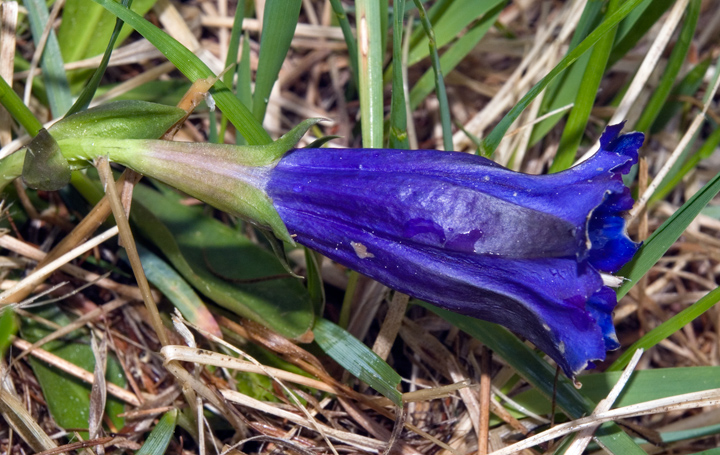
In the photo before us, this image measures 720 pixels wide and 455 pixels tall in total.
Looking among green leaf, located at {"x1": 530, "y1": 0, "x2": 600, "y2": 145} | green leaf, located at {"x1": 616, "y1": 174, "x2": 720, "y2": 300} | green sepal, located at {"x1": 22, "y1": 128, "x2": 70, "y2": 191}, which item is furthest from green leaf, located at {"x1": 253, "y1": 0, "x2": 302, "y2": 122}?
green leaf, located at {"x1": 616, "y1": 174, "x2": 720, "y2": 300}

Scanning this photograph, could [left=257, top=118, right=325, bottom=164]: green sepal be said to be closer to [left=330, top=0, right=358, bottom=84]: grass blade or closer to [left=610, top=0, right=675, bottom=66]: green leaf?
[left=330, top=0, right=358, bottom=84]: grass blade

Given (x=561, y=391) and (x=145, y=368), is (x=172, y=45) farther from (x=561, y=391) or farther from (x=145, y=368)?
(x=561, y=391)

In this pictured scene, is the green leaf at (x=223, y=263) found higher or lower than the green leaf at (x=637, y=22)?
lower

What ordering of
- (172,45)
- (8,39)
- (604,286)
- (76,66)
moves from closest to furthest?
(604,286), (172,45), (8,39), (76,66)

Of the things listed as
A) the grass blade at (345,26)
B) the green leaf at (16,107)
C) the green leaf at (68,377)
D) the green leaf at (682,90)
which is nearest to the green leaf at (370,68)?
the grass blade at (345,26)

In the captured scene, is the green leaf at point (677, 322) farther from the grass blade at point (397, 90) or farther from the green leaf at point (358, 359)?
the grass blade at point (397, 90)

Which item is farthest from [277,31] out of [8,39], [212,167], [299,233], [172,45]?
[8,39]
